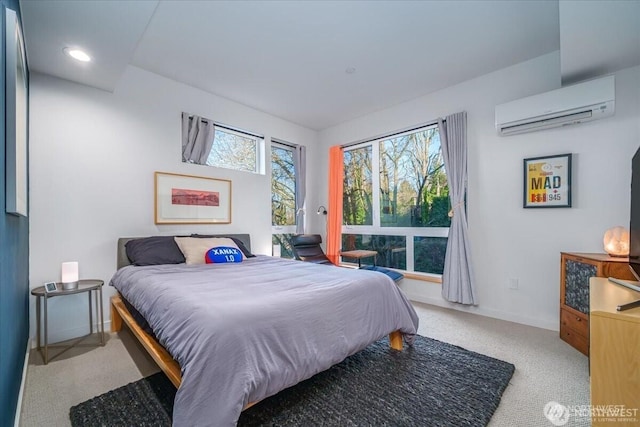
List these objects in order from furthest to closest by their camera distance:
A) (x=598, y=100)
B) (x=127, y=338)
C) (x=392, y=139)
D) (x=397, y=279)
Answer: (x=392, y=139)
(x=397, y=279)
(x=127, y=338)
(x=598, y=100)

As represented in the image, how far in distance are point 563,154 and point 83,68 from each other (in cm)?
447

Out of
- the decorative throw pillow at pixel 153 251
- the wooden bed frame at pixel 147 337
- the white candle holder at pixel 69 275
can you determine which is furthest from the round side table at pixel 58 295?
the decorative throw pillow at pixel 153 251

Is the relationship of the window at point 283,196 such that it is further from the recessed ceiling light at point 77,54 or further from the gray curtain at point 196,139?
the recessed ceiling light at point 77,54

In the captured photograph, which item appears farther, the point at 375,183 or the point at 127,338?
the point at 375,183

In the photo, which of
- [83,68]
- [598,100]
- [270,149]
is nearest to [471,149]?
[598,100]

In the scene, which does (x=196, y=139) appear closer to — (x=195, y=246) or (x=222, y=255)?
(x=195, y=246)

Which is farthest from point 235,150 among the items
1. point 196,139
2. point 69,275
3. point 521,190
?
point 521,190

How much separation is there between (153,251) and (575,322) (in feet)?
12.6

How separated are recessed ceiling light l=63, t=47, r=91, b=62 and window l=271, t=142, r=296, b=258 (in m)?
2.49

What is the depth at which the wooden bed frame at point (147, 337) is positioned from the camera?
1488mm

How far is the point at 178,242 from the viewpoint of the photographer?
9.62 ft

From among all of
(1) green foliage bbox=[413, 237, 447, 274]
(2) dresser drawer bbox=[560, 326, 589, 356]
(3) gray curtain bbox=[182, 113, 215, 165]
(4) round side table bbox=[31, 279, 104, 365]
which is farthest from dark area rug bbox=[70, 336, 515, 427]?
(3) gray curtain bbox=[182, 113, 215, 165]

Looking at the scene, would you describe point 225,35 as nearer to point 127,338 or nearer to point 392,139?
point 392,139

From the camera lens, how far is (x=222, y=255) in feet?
9.54
